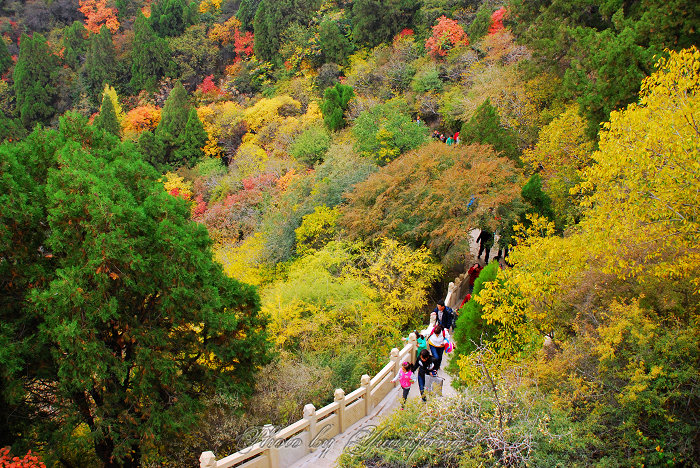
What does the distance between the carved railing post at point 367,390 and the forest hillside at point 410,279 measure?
90 cm

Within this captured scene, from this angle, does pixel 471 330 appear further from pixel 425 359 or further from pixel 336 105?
pixel 336 105

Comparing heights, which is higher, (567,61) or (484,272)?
(567,61)

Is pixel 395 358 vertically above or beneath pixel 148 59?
beneath

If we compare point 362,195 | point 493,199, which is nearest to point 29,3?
point 362,195

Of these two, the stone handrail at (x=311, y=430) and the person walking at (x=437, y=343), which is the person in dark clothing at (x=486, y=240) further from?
the stone handrail at (x=311, y=430)

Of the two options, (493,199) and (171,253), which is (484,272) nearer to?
(493,199)

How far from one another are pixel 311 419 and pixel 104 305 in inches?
153

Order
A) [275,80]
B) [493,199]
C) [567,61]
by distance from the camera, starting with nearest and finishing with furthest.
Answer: [493,199] < [567,61] < [275,80]

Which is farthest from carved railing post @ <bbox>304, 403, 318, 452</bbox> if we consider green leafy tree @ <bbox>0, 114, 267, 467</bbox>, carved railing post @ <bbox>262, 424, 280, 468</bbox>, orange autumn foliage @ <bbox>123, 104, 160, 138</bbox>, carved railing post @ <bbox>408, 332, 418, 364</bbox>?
orange autumn foliage @ <bbox>123, 104, 160, 138</bbox>

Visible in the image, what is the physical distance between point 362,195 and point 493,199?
185 inches

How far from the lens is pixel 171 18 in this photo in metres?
45.4

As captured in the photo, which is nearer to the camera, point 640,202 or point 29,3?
point 640,202

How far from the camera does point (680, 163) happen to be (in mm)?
7059

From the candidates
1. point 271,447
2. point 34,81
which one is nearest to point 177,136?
point 34,81
